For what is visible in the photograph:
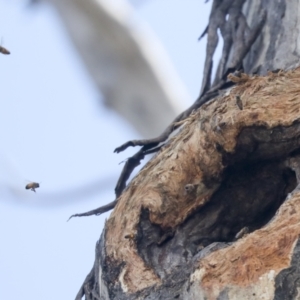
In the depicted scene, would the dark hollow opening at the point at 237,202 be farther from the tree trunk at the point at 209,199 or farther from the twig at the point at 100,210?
the twig at the point at 100,210

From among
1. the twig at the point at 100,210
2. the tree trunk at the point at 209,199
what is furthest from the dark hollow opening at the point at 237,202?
the twig at the point at 100,210

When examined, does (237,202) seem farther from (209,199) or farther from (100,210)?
(100,210)

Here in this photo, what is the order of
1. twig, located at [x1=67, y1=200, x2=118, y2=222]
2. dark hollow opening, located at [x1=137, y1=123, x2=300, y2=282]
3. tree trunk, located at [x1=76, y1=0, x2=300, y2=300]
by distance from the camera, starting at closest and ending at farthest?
1. tree trunk, located at [x1=76, y1=0, x2=300, y2=300]
2. dark hollow opening, located at [x1=137, y1=123, x2=300, y2=282]
3. twig, located at [x1=67, y1=200, x2=118, y2=222]

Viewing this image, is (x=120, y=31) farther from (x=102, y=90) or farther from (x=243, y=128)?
(x=243, y=128)

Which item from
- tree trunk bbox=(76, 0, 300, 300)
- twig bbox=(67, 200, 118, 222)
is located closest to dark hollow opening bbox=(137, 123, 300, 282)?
tree trunk bbox=(76, 0, 300, 300)

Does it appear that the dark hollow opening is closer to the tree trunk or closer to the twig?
the tree trunk

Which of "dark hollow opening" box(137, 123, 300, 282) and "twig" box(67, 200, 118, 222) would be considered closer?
"dark hollow opening" box(137, 123, 300, 282)

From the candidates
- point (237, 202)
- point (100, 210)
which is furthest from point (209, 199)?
point (100, 210)

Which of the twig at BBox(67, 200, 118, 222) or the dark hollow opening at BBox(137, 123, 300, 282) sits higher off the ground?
the twig at BBox(67, 200, 118, 222)

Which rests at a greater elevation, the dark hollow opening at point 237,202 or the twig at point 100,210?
the twig at point 100,210
